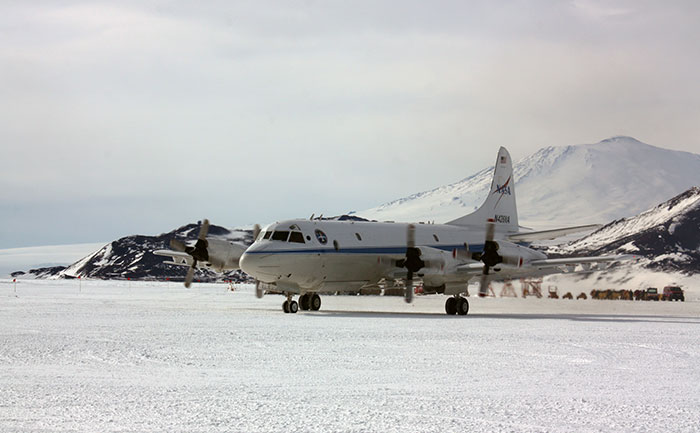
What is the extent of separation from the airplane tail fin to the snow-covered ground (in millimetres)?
20882

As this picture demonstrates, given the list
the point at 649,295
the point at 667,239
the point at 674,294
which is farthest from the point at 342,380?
the point at 667,239

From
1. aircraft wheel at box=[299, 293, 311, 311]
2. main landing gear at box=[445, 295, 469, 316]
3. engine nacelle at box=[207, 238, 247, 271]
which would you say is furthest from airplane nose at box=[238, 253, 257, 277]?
main landing gear at box=[445, 295, 469, 316]

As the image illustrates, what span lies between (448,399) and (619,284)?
120820 mm

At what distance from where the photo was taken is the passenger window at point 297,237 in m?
34.5

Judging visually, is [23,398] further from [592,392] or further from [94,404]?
[592,392]

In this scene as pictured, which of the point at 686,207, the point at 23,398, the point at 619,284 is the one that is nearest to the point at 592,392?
the point at 23,398

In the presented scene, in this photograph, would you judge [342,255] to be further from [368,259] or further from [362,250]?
[368,259]

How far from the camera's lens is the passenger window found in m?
34.5

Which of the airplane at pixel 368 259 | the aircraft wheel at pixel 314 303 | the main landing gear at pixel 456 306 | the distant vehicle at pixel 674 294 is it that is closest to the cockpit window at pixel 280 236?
the airplane at pixel 368 259

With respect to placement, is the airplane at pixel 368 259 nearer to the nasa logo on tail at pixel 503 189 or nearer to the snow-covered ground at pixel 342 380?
the nasa logo on tail at pixel 503 189

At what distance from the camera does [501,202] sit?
44969mm

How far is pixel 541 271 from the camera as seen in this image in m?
36.8

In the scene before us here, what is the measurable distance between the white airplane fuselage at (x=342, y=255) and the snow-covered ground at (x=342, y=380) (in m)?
9.93

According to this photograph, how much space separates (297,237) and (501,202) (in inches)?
593
